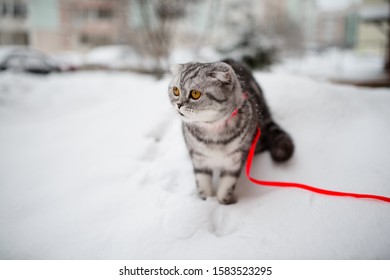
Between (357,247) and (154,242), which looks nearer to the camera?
(357,247)

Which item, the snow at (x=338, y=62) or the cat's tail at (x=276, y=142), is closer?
the cat's tail at (x=276, y=142)

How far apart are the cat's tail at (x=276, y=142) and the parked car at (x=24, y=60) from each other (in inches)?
185

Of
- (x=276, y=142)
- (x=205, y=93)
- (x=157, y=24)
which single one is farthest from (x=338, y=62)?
(x=205, y=93)

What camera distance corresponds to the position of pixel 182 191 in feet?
5.02

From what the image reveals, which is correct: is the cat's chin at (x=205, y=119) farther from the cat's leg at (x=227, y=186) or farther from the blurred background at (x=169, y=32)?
the blurred background at (x=169, y=32)

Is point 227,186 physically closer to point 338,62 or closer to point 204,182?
point 204,182

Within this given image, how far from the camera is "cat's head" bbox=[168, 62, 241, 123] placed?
46.9 inches

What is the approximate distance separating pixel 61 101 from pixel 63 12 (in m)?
3.11

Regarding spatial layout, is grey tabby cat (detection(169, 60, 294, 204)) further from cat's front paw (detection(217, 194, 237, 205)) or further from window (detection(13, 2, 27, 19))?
window (detection(13, 2, 27, 19))

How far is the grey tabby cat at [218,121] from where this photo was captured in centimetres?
120

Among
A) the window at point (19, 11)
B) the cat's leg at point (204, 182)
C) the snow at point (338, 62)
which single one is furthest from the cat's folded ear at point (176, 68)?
the snow at point (338, 62)

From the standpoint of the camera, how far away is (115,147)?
2074 mm
